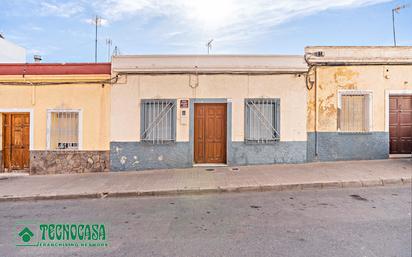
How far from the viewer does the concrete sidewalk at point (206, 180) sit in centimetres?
668

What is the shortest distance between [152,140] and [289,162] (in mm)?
5185

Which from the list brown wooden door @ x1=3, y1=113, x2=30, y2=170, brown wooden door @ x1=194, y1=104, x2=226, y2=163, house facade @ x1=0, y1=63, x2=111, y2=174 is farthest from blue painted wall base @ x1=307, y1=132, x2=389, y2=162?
brown wooden door @ x1=3, y1=113, x2=30, y2=170

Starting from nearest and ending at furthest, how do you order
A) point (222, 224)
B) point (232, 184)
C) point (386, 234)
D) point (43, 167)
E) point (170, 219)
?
point (386, 234) → point (222, 224) → point (170, 219) → point (232, 184) → point (43, 167)

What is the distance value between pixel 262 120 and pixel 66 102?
7.28 metres

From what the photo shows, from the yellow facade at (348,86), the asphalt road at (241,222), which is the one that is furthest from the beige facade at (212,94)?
the asphalt road at (241,222)

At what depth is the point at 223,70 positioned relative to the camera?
30.6ft

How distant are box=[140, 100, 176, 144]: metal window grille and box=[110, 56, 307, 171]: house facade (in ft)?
0.12

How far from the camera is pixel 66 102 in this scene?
930 cm

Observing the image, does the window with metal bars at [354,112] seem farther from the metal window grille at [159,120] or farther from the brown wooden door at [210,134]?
the metal window grille at [159,120]

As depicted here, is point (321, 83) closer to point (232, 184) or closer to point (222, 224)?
point (232, 184)

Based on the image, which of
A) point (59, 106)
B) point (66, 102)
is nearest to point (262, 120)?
point (66, 102)

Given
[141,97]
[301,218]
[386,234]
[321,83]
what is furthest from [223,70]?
[386,234]

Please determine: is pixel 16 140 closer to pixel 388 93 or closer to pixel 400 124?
pixel 388 93

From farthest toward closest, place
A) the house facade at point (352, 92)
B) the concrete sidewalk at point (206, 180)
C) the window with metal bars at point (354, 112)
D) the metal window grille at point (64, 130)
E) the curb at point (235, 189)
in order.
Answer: the window with metal bars at point (354, 112), the house facade at point (352, 92), the metal window grille at point (64, 130), the concrete sidewalk at point (206, 180), the curb at point (235, 189)
